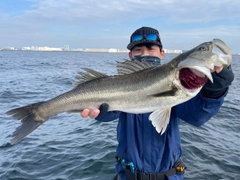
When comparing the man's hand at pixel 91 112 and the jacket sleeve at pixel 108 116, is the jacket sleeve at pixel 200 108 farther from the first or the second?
the man's hand at pixel 91 112

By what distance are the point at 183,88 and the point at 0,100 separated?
15.7 meters

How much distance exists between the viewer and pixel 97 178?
7520 mm

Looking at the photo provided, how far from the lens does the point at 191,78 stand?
353cm

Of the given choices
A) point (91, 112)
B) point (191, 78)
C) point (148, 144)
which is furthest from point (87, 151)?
point (191, 78)

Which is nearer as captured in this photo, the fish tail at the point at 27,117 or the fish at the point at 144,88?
the fish at the point at 144,88

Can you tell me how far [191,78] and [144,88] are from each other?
30.1 inches

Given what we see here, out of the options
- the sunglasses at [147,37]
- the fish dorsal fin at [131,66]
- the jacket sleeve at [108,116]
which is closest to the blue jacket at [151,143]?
the jacket sleeve at [108,116]

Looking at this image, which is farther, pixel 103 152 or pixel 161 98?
pixel 103 152

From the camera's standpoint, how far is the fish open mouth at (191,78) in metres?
3.46

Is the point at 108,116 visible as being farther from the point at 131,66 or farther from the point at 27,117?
the point at 27,117

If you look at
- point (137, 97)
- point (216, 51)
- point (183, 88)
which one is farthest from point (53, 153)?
point (216, 51)

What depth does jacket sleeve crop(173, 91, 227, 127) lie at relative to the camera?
12.2ft

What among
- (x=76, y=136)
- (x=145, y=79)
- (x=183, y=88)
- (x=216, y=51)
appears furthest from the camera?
(x=76, y=136)

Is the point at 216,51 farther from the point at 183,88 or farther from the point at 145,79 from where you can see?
the point at 145,79
